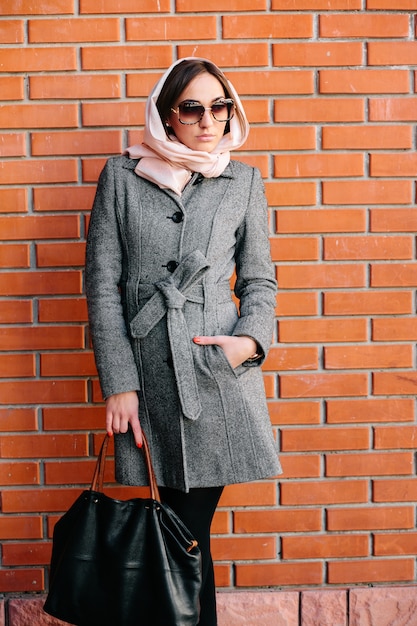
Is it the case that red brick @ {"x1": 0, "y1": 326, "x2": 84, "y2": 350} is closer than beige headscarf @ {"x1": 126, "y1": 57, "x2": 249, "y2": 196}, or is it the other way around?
beige headscarf @ {"x1": 126, "y1": 57, "x2": 249, "y2": 196}

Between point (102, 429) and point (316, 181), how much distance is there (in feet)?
3.86

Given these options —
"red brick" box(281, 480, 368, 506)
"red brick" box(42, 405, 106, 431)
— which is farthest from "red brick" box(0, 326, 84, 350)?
"red brick" box(281, 480, 368, 506)

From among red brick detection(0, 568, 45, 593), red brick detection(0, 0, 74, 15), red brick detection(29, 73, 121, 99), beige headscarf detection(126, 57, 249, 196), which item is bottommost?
red brick detection(0, 568, 45, 593)

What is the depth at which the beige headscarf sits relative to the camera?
2.02 meters

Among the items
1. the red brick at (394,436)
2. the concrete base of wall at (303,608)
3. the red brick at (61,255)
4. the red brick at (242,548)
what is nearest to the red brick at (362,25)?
the red brick at (61,255)

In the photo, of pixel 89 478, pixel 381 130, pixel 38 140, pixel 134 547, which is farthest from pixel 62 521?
pixel 381 130

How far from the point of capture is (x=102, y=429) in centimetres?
255

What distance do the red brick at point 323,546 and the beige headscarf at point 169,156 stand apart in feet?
4.53

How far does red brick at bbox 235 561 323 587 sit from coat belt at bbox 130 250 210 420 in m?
0.92

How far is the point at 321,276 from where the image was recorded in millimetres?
2516

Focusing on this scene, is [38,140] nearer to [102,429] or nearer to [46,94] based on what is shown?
[46,94]

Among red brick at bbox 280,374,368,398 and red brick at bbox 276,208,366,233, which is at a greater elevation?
red brick at bbox 276,208,366,233

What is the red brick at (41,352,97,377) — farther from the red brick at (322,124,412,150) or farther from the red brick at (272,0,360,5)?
the red brick at (272,0,360,5)

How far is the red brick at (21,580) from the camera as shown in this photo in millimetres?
2578
